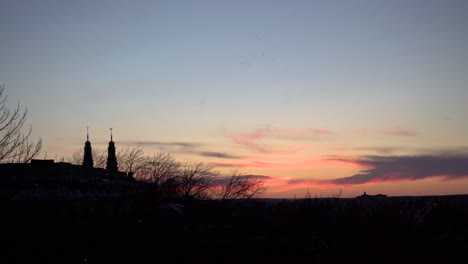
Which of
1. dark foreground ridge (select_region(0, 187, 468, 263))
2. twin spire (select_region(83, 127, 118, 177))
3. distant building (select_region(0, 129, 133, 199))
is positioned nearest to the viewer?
dark foreground ridge (select_region(0, 187, 468, 263))

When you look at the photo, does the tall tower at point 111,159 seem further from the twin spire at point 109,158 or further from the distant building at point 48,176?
the distant building at point 48,176

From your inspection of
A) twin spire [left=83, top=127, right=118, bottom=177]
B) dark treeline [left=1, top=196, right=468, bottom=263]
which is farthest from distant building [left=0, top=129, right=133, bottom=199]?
dark treeline [left=1, top=196, right=468, bottom=263]

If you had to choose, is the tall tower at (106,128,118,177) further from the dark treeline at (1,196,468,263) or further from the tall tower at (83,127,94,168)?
the dark treeline at (1,196,468,263)

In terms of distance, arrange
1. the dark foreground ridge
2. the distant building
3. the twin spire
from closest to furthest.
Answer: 1. the dark foreground ridge
2. the distant building
3. the twin spire

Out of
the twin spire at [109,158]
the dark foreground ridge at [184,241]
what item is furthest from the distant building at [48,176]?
the dark foreground ridge at [184,241]

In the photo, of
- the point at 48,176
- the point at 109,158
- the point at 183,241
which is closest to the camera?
the point at 183,241

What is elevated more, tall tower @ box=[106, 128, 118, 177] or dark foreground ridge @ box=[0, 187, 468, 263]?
tall tower @ box=[106, 128, 118, 177]

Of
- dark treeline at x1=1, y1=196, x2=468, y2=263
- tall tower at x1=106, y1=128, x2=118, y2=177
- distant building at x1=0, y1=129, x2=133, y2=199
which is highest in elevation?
tall tower at x1=106, y1=128, x2=118, y2=177

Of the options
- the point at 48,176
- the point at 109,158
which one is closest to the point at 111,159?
the point at 109,158

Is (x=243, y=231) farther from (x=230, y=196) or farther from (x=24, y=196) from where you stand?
(x=230, y=196)

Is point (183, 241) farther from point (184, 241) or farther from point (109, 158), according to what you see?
point (109, 158)

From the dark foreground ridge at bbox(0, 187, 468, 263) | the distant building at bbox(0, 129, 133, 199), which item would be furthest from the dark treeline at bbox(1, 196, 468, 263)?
the distant building at bbox(0, 129, 133, 199)

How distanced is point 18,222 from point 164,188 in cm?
2936

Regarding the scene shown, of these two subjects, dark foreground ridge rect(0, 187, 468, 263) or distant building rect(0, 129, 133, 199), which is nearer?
dark foreground ridge rect(0, 187, 468, 263)
